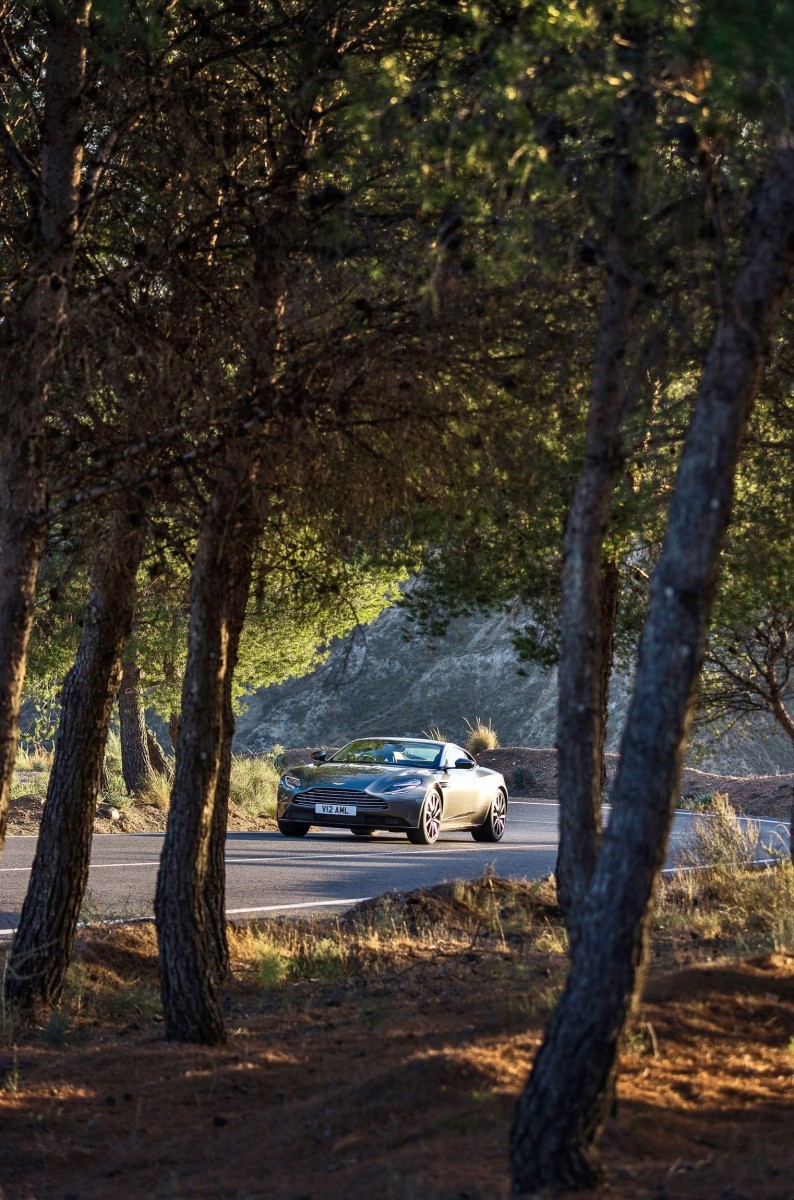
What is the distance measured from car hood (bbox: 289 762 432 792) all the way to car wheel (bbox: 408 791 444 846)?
405 mm

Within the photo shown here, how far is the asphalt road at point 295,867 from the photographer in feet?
45.6

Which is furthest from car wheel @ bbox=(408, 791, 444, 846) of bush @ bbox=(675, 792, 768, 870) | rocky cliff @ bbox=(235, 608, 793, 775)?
rocky cliff @ bbox=(235, 608, 793, 775)

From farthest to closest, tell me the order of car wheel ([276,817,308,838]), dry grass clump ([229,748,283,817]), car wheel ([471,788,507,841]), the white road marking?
dry grass clump ([229,748,283,817]) → car wheel ([471,788,507,841]) → car wheel ([276,817,308,838]) → the white road marking

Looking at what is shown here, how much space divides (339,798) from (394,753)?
1.31 m

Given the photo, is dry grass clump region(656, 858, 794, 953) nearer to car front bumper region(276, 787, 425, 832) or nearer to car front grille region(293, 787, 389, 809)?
car front bumper region(276, 787, 425, 832)

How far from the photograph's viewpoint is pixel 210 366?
829 cm

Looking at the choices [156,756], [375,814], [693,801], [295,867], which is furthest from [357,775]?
[693,801]

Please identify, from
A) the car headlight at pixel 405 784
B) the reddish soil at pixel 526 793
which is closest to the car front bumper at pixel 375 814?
the car headlight at pixel 405 784

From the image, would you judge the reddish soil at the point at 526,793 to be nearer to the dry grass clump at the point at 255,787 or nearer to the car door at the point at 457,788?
the dry grass clump at the point at 255,787

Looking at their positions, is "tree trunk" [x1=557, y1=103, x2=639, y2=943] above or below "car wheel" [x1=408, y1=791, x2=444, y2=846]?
above

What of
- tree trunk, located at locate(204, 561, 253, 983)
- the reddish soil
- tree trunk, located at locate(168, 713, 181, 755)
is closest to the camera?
tree trunk, located at locate(204, 561, 253, 983)

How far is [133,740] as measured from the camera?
27641mm

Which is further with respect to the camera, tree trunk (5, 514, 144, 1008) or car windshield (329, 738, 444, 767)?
car windshield (329, 738, 444, 767)

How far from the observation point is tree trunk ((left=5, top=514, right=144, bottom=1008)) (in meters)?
9.13
